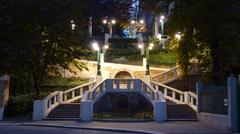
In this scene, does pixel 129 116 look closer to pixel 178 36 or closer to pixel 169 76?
pixel 178 36

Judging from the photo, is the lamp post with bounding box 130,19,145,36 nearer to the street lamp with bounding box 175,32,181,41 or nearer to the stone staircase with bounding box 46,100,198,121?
the street lamp with bounding box 175,32,181,41

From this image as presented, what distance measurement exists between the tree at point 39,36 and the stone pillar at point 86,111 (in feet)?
16.2

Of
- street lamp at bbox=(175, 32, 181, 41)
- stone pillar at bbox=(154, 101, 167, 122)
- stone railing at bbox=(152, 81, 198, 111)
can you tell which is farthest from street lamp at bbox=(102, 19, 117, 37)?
stone pillar at bbox=(154, 101, 167, 122)

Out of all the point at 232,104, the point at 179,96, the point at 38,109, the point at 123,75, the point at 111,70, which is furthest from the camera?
the point at 111,70

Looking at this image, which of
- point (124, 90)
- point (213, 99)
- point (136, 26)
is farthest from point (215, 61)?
point (136, 26)

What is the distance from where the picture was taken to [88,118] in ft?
105

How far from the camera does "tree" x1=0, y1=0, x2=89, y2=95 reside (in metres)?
26.3

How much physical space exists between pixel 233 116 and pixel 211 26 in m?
8.41

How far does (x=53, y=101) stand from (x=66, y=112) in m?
2.19

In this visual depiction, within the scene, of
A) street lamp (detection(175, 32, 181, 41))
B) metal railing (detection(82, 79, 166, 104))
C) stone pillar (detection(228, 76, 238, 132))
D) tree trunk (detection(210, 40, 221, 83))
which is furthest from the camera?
metal railing (detection(82, 79, 166, 104))

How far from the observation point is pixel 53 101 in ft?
119

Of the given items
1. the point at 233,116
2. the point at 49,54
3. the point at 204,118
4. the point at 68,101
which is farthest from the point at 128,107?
the point at 233,116

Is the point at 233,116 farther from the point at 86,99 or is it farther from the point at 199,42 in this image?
the point at 86,99

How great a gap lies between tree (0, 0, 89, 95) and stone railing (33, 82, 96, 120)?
2.14 meters
